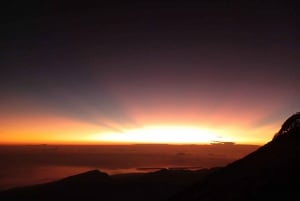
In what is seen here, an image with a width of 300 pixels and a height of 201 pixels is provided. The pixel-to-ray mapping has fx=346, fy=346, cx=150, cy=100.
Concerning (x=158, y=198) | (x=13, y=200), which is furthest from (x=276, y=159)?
(x=13, y=200)

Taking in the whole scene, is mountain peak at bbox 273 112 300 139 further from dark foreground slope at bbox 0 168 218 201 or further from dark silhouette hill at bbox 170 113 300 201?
dark foreground slope at bbox 0 168 218 201

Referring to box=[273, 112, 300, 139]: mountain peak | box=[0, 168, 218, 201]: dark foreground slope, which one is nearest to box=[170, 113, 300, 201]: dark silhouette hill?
box=[273, 112, 300, 139]: mountain peak

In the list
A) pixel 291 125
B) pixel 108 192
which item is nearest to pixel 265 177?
pixel 291 125

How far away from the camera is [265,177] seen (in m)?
23.3

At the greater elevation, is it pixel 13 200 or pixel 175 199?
pixel 175 199

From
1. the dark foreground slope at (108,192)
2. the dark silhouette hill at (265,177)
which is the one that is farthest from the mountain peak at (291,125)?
the dark foreground slope at (108,192)

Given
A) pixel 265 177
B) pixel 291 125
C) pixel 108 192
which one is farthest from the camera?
pixel 108 192

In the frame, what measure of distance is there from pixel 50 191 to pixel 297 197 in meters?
184

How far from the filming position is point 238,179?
25.8 metres

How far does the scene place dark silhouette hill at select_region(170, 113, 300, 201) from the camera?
2058 cm

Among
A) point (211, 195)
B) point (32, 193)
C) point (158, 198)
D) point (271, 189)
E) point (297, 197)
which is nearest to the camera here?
point (297, 197)

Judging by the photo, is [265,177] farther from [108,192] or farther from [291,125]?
[108,192]

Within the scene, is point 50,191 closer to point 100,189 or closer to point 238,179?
point 100,189

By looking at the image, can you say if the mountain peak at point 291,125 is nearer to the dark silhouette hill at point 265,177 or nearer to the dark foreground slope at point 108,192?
the dark silhouette hill at point 265,177
